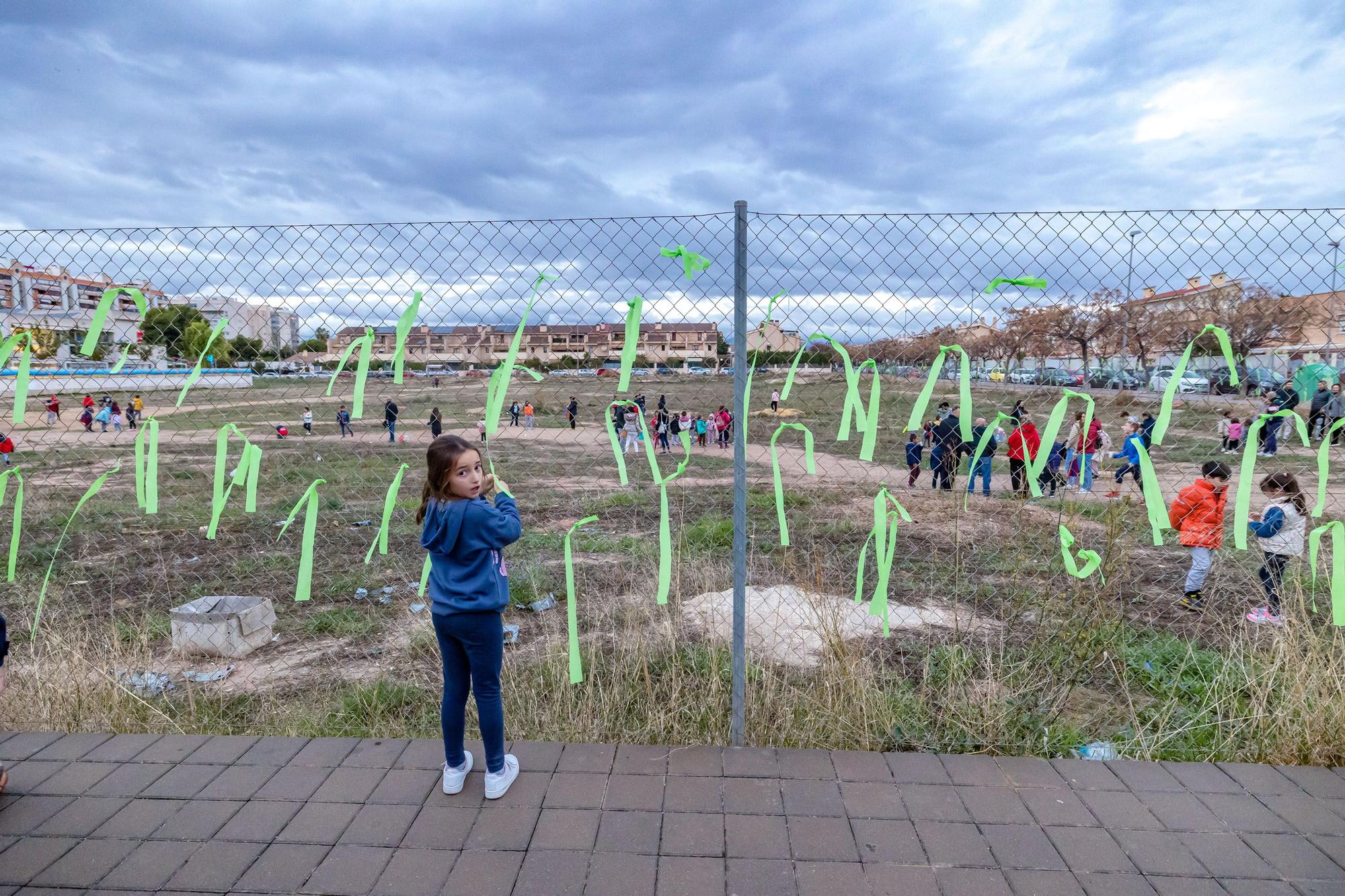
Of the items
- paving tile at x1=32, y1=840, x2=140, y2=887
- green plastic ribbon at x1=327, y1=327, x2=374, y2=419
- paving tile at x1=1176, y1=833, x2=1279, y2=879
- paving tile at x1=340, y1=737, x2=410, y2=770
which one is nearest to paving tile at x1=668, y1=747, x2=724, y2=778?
paving tile at x1=340, y1=737, x2=410, y2=770

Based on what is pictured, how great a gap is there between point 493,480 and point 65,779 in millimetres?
2108

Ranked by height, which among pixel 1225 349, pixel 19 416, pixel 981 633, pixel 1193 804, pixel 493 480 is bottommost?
pixel 981 633

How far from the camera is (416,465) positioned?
13.5 m

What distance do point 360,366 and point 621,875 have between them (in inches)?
93.7

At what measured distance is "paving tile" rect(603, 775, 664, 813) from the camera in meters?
2.69

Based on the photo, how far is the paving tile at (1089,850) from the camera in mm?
→ 2373

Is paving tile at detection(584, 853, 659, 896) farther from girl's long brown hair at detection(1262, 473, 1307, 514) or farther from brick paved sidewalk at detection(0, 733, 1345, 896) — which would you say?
girl's long brown hair at detection(1262, 473, 1307, 514)

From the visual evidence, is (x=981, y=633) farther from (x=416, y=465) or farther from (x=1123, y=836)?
(x=416, y=465)

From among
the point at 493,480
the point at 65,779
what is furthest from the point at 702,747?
the point at 65,779

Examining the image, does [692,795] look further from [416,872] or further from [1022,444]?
[1022,444]

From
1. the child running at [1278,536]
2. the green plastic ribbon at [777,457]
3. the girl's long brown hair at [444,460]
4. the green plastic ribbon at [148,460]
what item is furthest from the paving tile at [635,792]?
the child running at [1278,536]

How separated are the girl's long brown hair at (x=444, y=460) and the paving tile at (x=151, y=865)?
4.70 feet

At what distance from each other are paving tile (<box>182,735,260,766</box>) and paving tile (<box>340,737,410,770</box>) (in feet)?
1.58

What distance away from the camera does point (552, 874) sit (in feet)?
7.64
